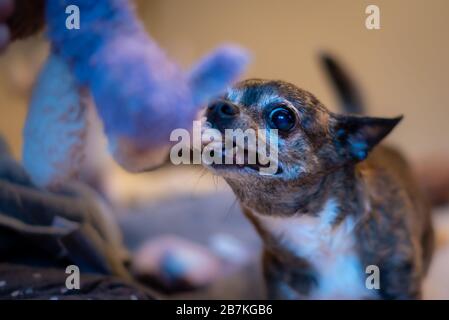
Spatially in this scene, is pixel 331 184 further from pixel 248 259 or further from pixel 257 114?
pixel 248 259

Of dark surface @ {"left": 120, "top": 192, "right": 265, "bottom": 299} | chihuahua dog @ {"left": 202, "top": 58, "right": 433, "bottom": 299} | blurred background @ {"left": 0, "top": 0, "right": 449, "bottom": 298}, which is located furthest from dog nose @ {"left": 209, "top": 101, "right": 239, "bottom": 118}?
dark surface @ {"left": 120, "top": 192, "right": 265, "bottom": 299}

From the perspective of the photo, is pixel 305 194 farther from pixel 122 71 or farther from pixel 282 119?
pixel 122 71

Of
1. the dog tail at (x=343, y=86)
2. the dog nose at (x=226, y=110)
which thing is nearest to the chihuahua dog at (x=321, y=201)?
the dog nose at (x=226, y=110)

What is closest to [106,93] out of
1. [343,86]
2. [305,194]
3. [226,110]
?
[226,110]

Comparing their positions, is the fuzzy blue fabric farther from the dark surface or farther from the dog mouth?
the dark surface

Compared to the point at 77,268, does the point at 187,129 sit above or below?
above

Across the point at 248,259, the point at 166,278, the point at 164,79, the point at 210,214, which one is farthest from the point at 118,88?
the point at 210,214
